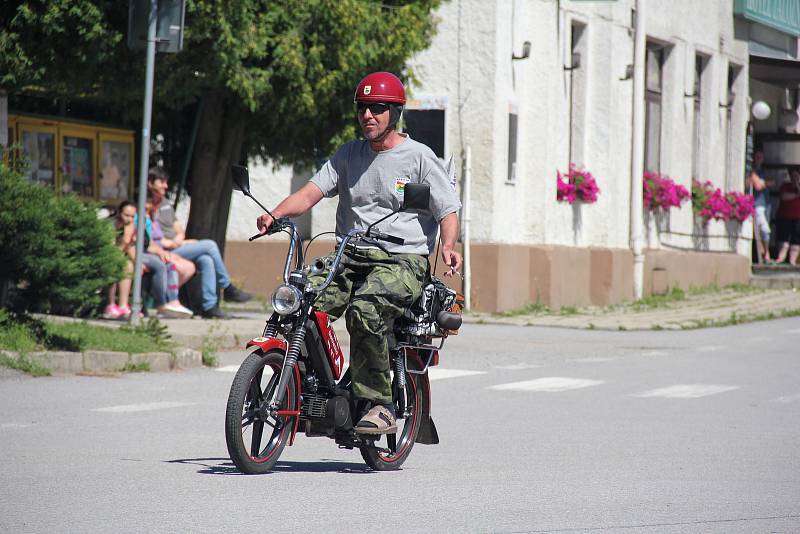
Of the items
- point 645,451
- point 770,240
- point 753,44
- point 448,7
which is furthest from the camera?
point 770,240

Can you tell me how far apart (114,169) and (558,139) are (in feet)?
26.4

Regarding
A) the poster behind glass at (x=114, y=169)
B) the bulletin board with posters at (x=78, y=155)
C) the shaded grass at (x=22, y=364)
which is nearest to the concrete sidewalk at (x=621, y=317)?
the poster behind glass at (x=114, y=169)

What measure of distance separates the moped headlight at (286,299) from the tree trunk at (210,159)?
10913 millimetres

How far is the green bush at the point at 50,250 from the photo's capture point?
1152 centimetres

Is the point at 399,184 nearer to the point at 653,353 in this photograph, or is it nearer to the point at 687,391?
the point at 687,391

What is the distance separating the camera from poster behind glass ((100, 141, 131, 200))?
1741cm

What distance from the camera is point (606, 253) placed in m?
23.5

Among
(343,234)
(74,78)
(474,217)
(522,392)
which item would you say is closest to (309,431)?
(343,234)

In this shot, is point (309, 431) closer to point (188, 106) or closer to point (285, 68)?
point (285, 68)

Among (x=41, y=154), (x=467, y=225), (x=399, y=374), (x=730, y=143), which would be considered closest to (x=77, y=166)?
(x=41, y=154)

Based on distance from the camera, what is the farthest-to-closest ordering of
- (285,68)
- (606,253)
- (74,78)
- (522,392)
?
(606,253), (285,68), (74,78), (522,392)

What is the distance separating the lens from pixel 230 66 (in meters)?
15.3

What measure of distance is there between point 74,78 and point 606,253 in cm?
1080

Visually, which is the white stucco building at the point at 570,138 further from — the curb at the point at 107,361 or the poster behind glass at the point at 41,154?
the curb at the point at 107,361
